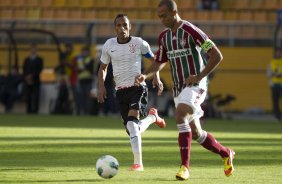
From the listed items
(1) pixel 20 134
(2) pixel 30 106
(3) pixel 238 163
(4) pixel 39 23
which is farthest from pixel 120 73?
(4) pixel 39 23

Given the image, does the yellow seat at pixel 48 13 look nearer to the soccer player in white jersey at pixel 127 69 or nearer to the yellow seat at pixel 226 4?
the yellow seat at pixel 226 4

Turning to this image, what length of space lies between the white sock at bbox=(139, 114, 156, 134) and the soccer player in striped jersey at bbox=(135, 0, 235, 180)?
151 cm

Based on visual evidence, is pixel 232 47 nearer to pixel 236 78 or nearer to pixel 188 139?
pixel 236 78

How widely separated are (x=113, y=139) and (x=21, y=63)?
13.2m

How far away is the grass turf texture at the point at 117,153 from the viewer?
36.0 feet

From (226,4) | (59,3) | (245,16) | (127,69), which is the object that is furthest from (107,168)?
(59,3)

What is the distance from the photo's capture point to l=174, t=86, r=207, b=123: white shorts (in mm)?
10992

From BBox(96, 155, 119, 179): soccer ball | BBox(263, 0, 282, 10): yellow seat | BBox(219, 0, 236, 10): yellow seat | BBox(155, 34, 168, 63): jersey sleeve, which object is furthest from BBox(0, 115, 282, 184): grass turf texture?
BBox(219, 0, 236, 10): yellow seat

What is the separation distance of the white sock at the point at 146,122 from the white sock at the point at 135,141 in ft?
1.32

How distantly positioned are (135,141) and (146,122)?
36.4 inches

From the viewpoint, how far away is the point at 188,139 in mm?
10961

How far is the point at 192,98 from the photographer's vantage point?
11000mm

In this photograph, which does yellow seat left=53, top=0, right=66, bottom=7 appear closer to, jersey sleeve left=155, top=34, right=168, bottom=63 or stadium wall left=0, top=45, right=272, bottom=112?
stadium wall left=0, top=45, right=272, bottom=112

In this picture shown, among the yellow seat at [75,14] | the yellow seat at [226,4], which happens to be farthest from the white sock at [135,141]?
the yellow seat at [75,14]
